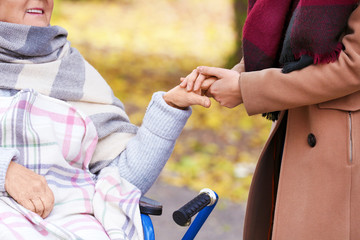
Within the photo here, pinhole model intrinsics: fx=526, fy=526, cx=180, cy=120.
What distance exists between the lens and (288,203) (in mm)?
2010


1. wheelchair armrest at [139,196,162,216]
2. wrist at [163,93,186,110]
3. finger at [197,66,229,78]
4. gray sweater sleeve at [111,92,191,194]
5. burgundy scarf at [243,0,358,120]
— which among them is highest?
burgundy scarf at [243,0,358,120]

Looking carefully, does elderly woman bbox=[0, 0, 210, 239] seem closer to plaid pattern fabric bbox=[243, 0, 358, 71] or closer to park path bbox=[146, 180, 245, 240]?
plaid pattern fabric bbox=[243, 0, 358, 71]

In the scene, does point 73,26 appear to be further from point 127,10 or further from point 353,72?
point 353,72

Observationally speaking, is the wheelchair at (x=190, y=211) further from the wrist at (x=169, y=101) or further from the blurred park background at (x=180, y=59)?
the blurred park background at (x=180, y=59)

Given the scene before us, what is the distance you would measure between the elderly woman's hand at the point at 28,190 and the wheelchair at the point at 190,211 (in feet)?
1.26

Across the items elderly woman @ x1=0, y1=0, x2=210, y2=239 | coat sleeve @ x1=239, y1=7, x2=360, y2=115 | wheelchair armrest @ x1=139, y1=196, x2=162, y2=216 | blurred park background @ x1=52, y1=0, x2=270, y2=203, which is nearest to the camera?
coat sleeve @ x1=239, y1=7, x2=360, y2=115

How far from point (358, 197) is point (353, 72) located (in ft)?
1.45

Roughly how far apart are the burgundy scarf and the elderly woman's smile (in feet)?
2.93

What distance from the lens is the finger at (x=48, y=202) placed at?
198 cm

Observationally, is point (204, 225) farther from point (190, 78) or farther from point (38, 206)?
point (38, 206)

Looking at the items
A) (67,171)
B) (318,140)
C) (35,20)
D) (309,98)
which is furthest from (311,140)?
(35,20)

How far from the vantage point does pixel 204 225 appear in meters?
4.08

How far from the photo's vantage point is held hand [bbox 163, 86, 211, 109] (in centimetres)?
222

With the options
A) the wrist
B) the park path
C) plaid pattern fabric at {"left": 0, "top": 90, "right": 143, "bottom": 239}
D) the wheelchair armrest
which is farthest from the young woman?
the park path
